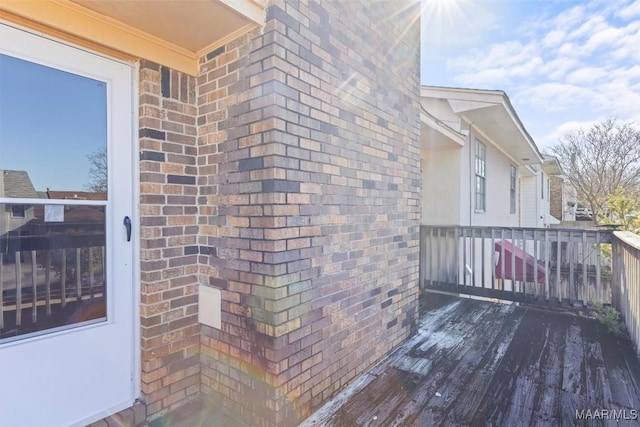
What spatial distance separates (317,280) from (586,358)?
2.71 m

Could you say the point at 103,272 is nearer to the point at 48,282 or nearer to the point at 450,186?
the point at 48,282

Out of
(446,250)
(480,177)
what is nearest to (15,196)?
(446,250)

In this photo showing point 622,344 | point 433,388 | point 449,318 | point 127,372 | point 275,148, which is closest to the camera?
point 275,148

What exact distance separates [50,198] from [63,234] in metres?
0.22

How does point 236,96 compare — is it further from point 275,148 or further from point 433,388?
point 433,388

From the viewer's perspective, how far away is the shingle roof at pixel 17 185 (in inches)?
67.9

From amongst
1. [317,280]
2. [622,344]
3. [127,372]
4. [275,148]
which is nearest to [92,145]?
[275,148]

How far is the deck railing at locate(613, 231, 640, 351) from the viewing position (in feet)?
10.1

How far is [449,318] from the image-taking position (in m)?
4.20

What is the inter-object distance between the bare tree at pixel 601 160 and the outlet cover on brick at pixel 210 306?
19465 millimetres

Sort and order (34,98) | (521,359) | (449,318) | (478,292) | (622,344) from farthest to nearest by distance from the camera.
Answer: (478,292) < (449,318) < (622,344) < (521,359) < (34,98)

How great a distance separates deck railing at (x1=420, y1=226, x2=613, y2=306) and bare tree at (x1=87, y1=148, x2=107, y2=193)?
4.39m

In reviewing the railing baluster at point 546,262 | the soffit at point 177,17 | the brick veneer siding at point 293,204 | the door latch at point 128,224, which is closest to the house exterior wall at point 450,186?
the railing baluster at point 546,262

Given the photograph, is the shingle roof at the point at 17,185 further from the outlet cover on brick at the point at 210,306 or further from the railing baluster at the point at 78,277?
the outlet cover on brick at the point at 210,306
